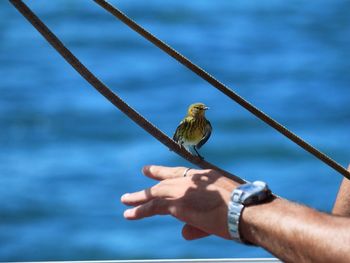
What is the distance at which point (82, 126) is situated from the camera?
5219 mm

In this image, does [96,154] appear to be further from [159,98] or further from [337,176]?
[337,176]

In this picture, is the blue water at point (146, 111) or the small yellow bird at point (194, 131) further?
the blue water at point (146, 111)

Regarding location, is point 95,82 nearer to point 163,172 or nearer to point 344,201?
point 163,172

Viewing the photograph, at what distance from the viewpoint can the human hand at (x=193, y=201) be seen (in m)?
0.93

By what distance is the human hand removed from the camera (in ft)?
3.04

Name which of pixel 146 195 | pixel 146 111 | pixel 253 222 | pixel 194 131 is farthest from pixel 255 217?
pixel 146 111

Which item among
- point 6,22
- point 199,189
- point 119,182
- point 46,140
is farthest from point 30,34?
point 199,189

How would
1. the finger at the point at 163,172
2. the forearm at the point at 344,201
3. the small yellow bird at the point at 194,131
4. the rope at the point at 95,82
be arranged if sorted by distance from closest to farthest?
the rope at the point at 95,82 < the finger at the point at 163,172 < the forearm at the point at 344,201 < the small yellow bird at the point at 194,131

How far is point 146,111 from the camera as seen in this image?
516 centimetres

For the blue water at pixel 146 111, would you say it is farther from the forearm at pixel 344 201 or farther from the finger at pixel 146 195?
the finger at pixel 146 195

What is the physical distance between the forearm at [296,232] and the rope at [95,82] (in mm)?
78

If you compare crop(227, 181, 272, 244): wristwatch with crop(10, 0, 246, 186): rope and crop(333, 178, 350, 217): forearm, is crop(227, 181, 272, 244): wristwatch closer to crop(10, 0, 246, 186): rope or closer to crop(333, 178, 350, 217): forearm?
crop(10, 0, 246, 186): rope

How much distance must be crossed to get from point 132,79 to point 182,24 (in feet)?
2.59

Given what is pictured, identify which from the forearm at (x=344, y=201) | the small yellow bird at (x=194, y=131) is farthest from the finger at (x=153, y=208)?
the small yellow bird at (x=194, y=131)
